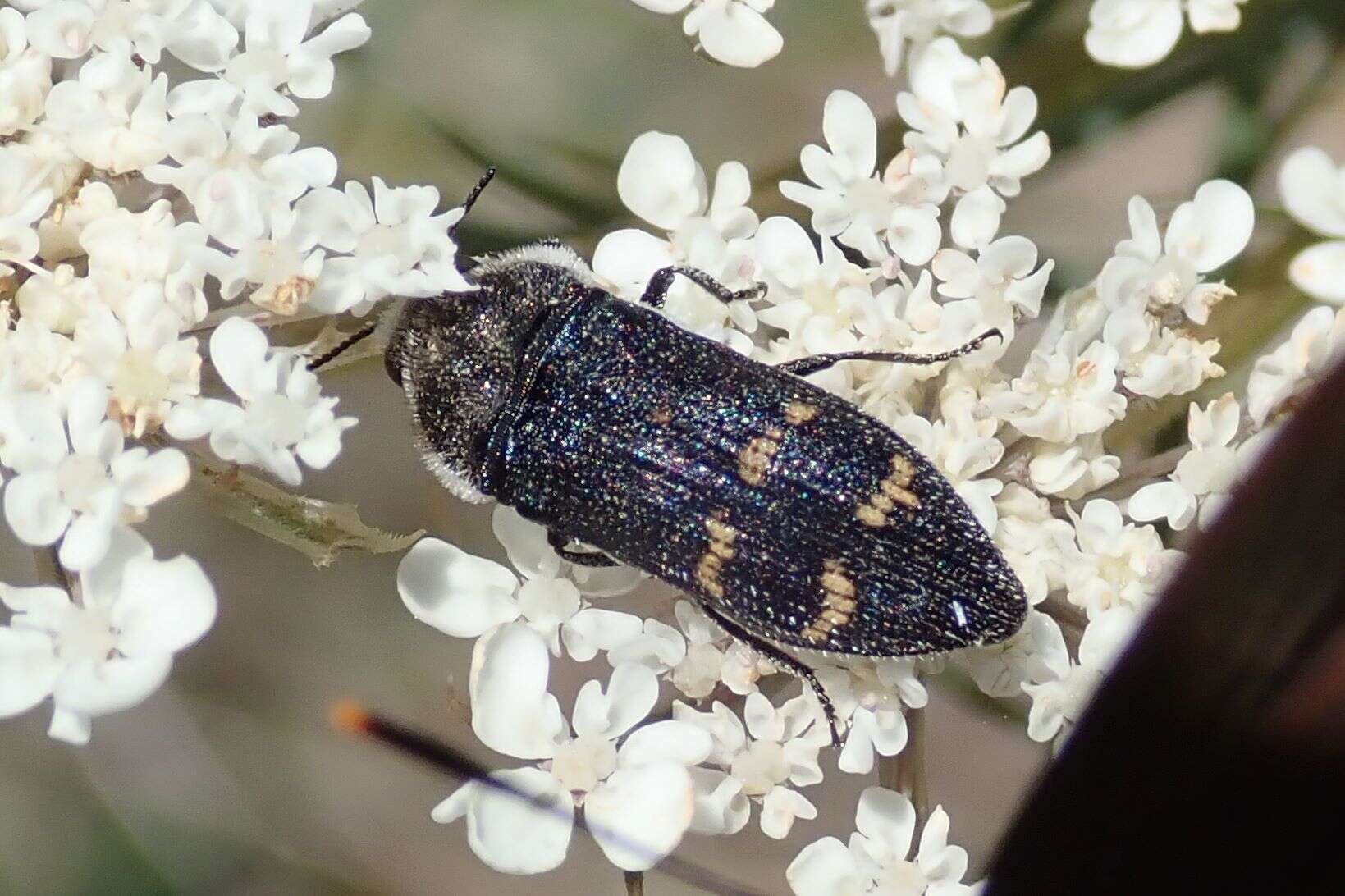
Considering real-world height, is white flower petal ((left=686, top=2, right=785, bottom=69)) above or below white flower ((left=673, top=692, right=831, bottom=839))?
above

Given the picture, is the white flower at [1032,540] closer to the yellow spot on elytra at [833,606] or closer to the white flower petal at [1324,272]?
the yellow spot on elytra at [833,606]

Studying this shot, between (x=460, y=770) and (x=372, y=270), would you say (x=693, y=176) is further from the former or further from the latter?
(x=460, y=770)

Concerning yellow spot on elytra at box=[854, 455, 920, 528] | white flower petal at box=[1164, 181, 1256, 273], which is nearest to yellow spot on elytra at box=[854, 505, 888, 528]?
yellow spot on elytra at box=[854, 455, 920, 528]

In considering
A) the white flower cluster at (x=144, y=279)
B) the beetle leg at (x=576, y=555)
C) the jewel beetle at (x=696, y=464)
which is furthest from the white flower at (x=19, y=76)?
the beetle leg at (x=576, y=555)

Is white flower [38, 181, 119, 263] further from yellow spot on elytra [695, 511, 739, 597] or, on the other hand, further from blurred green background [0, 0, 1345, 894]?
yellow spot on elytra [695, 511, 739, 597]

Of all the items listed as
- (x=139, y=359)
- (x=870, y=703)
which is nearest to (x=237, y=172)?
(x=139, y=359)

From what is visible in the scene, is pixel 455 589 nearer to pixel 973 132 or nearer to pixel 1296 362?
pixel 973 132

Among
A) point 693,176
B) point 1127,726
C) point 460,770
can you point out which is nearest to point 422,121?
point 693,176
